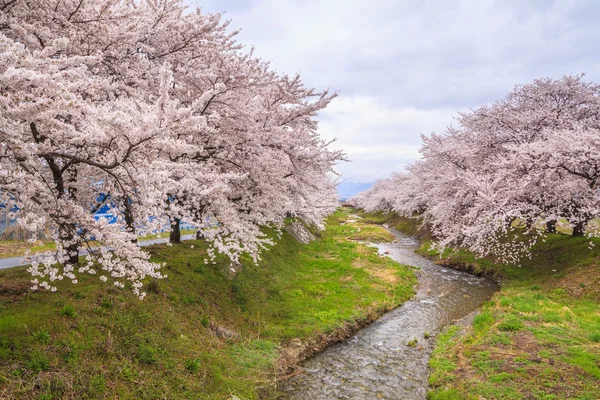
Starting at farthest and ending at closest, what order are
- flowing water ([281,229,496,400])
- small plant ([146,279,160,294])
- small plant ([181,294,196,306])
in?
small plant ([181,294,196,306]) < small plant ([146,279,160,294]) < flowing water ([281,229,496,400])

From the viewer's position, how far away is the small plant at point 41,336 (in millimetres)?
8148

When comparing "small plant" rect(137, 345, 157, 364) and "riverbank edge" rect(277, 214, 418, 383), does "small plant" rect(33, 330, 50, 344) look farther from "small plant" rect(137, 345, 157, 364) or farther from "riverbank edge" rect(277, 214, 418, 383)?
"riverbank edge" rect(277, 214, 418, 383)

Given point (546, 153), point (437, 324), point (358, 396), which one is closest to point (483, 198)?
point (546, 153)

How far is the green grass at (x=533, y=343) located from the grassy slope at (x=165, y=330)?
5122 mm

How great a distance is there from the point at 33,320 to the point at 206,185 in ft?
18.4

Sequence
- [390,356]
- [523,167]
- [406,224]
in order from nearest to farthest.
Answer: [390,356] → [523,167] → [406,224]

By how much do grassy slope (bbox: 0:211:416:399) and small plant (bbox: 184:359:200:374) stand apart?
0.09 feet

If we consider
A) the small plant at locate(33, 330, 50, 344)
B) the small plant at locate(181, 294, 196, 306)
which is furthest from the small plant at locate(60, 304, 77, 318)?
the small plant at locate(181, 294, 196, 306)

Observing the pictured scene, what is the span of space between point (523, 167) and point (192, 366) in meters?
20.8

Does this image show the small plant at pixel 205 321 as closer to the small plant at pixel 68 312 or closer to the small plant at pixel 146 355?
the small plant at pixel 146 355

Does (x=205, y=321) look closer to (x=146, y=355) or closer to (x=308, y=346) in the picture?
(x=146, y=355)

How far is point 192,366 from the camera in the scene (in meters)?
10.3

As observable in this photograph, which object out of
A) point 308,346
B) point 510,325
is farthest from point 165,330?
point 510,325

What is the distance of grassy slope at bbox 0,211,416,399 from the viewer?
7.92 m
